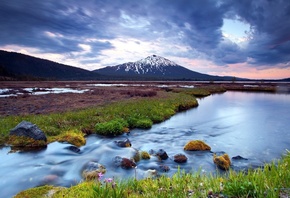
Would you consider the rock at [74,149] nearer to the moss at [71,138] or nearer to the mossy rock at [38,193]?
the moss at [71,138]

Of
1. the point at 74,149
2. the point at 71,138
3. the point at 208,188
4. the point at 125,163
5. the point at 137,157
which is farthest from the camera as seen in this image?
the point at 71,138

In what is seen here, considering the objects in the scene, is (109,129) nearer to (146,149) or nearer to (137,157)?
(146,149)

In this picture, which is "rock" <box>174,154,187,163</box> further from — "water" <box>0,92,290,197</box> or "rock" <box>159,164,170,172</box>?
"rock" <box>159,164,170,172</box>

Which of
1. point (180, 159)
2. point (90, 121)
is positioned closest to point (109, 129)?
point (90, 121)

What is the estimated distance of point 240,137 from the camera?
64.2ft

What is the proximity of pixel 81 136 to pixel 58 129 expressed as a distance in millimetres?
2495

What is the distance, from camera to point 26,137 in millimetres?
14633

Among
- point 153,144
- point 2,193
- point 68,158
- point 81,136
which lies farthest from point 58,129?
point 2,193

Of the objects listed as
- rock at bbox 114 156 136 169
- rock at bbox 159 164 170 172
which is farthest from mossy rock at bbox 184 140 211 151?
rock at bbox 114 156 136 169

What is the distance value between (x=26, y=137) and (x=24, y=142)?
0.34m

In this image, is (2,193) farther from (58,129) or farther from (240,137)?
(240,137)

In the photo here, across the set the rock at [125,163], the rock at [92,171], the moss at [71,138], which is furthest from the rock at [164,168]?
the moss at [71,138]

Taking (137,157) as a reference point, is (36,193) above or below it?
above

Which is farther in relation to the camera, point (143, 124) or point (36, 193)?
point (143, 124)
